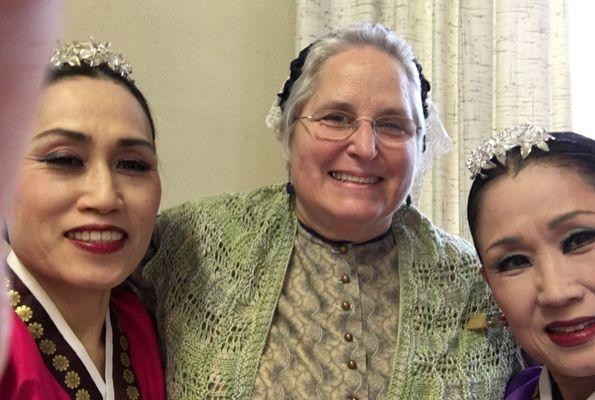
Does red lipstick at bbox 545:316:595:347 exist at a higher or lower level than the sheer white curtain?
lower

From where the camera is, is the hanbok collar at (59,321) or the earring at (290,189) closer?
the hanbok collar at (59,321)

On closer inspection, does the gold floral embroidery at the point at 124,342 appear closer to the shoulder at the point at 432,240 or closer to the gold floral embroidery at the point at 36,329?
the gold floral embroidery at the point at 36,329

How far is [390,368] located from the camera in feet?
4.43

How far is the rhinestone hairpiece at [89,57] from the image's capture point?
1.22 metres

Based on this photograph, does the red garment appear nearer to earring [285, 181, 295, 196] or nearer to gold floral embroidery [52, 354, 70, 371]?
gold floral embroidery [52, 354, 70, 371]

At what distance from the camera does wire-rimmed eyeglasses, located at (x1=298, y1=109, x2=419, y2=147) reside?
4.67 feet

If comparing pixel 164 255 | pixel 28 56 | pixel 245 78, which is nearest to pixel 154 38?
pixel 245 78

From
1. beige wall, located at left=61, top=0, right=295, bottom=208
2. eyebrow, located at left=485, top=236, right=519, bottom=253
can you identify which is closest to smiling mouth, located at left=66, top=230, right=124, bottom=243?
eyebrow, located at left=485, top=236, right=519, bottom=253

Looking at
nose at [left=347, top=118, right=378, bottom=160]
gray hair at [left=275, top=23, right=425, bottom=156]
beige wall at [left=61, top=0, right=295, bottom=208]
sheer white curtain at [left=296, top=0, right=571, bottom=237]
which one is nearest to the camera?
nose at [left=347, top=118, right=378, bottom=160]

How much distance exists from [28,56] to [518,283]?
3.53 ft

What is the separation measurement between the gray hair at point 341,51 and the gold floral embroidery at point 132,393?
624 mm

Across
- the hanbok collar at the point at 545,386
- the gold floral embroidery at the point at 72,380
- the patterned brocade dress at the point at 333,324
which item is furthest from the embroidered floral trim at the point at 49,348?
the hanbok collar at the point at 545,386

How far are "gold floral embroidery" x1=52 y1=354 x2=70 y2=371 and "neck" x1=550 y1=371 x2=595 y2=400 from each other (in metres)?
0.85

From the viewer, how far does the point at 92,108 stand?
1179 millimetres
